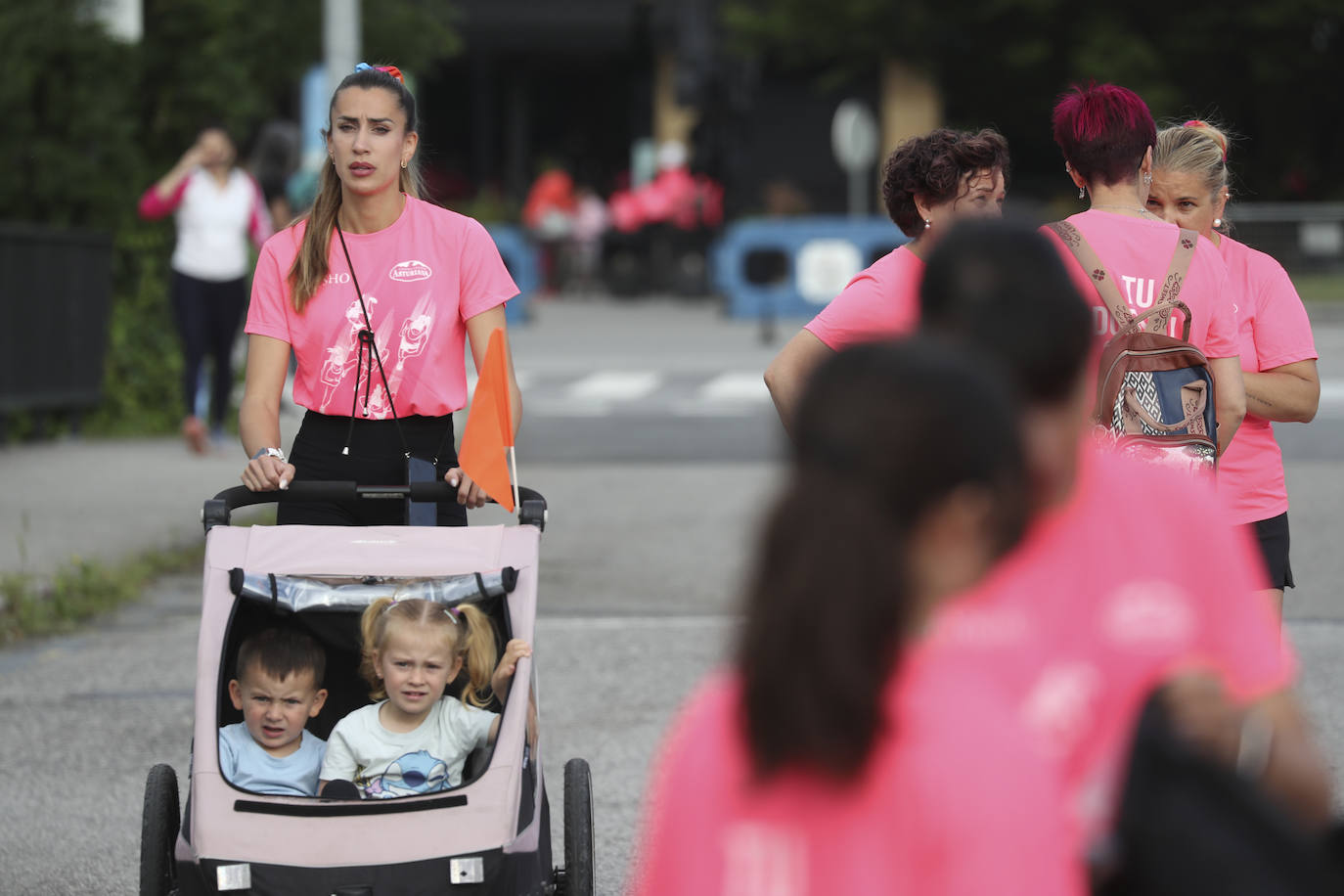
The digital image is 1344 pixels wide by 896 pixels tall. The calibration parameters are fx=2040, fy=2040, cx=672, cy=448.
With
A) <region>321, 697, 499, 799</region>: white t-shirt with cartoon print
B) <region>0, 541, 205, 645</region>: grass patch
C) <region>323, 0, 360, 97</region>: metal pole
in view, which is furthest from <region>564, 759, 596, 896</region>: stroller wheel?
<region>323, 0, 360, 97</region>: metal pole

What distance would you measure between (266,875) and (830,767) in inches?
83.7

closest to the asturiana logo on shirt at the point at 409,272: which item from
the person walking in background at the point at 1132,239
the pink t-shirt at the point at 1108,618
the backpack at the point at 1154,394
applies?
the person walking in background at the point at 1132,239

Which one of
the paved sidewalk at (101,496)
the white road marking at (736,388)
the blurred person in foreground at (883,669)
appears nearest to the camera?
the blurred person in foreground at (883,669)

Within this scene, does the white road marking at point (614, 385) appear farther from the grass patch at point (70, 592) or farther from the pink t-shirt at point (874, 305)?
the pink t-shirt at point (874, 305)

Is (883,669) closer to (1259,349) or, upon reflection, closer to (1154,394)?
(1154,394)

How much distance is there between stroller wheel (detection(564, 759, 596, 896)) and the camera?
4.01 metres

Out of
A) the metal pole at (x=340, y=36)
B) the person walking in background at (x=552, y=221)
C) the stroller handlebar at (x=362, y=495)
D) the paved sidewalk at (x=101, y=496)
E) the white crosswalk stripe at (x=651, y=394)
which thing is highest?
the metal pole at (x=340, y=36)

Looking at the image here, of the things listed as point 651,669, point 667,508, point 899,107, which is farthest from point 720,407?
point 899,107

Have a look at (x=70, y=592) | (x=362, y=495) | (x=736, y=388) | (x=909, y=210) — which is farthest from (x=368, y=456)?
(x=736, y=388)

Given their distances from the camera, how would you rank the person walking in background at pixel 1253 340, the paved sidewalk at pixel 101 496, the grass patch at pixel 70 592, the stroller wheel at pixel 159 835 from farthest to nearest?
the paved sidewalk at pixel 101 496 < the grass patch at pixel 70 592 < the person walking in background at pixel 1253 340 < the stroller wheel at pixel 159 835

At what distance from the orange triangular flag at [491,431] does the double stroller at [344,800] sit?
0.10m

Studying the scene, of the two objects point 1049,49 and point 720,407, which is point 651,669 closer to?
point 720,407

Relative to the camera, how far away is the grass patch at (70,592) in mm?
8172

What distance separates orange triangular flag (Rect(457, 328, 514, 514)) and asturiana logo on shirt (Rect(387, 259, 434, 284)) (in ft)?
1.27
